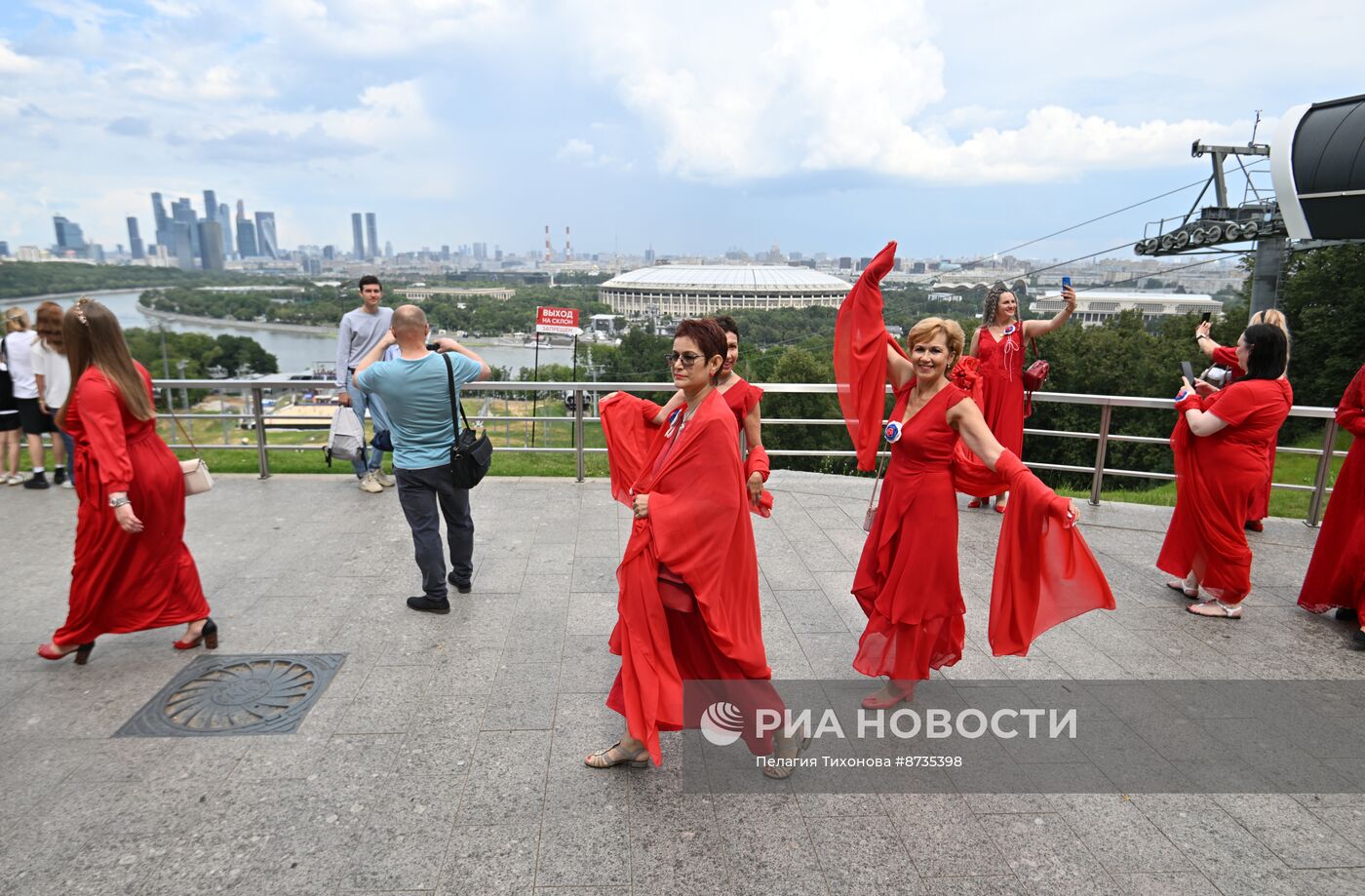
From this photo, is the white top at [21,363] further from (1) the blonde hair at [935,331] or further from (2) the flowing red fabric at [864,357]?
(1) the blonde hair at [935,331]

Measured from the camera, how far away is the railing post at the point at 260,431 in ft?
26.1

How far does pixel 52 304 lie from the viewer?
6129 millimetres

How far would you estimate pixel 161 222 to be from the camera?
6775 cm

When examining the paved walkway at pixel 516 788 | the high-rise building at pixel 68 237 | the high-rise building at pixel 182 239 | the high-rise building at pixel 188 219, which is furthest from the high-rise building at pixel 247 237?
the paved walkway at pixel 516 788

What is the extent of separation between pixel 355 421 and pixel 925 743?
19.7 feet

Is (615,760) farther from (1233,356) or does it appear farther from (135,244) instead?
(135,244)

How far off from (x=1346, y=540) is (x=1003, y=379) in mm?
2728

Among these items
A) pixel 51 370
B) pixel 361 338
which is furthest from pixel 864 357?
pixel 51 370

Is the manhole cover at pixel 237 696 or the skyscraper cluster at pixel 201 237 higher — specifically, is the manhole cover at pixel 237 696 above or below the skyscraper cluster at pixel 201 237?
below

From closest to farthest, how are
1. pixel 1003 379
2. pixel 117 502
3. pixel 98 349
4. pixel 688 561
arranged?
pixel 688 561 < pixel 117 502 < pixel 98 349 < pixel 1003 379

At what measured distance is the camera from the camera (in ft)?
18.0

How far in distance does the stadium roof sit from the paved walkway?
17115 millimetres

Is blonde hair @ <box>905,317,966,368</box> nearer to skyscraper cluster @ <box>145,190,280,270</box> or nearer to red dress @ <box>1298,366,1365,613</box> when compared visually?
red dress @ <box>1298,366,1365,613</box>

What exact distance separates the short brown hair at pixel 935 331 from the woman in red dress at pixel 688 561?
1.09 metres
